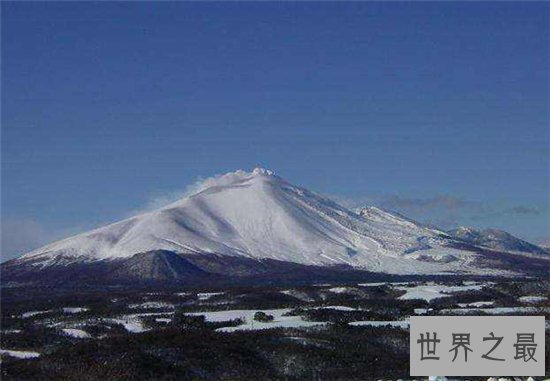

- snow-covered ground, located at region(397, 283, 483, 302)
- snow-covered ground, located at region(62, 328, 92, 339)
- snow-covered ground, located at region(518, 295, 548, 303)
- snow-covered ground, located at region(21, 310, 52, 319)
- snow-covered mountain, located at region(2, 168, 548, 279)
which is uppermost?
snow-covered mountain, located at region(2, 168, 548, 279)

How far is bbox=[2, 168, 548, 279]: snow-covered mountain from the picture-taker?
117 metres

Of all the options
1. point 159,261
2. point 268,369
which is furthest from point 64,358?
point 159,261

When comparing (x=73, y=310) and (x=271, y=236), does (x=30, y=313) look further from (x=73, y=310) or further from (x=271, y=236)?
(x=271, y=236)

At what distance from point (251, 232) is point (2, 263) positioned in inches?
1496

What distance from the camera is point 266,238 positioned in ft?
430

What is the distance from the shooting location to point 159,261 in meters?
104

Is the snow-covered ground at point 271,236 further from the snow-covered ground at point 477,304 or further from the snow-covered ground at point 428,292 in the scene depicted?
the snow-covered ground at point 477,304

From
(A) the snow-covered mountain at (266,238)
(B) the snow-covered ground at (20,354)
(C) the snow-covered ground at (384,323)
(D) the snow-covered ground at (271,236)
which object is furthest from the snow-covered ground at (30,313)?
(D) the snow-covered ground at (271,236)

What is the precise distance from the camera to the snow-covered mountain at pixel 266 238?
11669cm

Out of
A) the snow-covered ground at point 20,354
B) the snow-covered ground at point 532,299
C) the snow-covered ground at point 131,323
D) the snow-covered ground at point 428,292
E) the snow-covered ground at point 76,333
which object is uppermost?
the snow-covered ground at point 428,292

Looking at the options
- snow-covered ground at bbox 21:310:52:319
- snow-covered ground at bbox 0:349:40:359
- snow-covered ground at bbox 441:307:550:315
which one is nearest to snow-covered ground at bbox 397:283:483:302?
snow-covered ground at bbox 441:307:550:315

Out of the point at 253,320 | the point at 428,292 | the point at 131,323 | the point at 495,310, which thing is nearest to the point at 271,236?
the point at 428,292

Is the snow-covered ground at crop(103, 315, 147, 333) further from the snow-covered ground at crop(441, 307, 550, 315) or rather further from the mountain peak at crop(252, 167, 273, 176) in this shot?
the mountain peak at crop(252, 167, 273, 176)

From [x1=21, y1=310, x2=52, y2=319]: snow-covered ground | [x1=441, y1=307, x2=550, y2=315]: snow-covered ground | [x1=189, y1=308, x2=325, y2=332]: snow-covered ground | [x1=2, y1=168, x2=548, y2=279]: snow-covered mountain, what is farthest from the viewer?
[x1=2, y1=168, x2=548, y2=279]: snow-covered mountain
